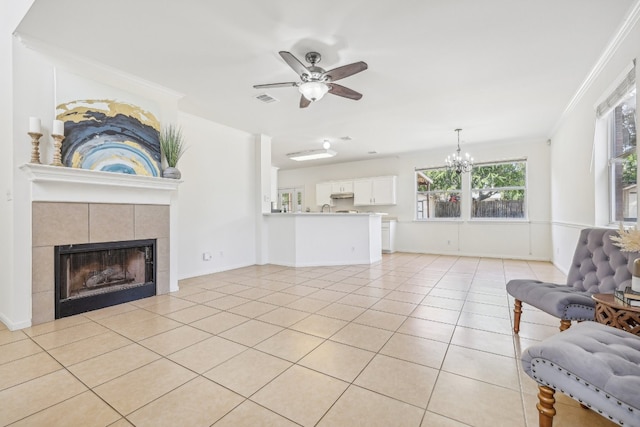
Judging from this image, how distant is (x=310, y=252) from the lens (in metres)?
5.66

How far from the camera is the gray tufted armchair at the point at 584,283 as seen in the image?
1911 millimetres

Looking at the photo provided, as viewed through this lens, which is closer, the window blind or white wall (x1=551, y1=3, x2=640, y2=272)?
the window blind

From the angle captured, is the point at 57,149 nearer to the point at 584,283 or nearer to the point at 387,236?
the point at 584,283

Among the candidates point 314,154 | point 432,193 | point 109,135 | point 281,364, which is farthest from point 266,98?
point 432,193

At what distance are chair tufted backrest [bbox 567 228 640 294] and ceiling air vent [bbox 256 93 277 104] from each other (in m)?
3.86

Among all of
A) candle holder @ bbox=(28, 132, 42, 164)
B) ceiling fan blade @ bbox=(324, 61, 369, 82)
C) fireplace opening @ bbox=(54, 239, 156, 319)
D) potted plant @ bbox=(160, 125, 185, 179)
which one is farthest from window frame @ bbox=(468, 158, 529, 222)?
candle holder @ bbox=(28, 132, 42, 164)

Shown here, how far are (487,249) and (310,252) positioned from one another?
4340 mm

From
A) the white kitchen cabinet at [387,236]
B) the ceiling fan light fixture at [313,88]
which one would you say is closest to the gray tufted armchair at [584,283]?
the ceiling fan light fixture at [313,88]

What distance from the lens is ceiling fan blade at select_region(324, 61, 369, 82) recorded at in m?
2.58

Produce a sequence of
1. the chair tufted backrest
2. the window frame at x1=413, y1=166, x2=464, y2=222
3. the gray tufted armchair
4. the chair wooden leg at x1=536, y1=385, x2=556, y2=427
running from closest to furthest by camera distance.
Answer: the chair wooden leg at x1=536, y1=385, x2=556, y2=427 → the gray tufted armchair → the chair tufted backrest → the window frame at x1=413, y1=166, x2=464, y2=222

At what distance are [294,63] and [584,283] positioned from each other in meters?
3.08

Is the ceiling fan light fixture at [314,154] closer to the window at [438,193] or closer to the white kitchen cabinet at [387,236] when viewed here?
the white kitchen cabinet at [387,236]

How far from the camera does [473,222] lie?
692cm

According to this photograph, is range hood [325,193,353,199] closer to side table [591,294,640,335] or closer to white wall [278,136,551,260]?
white wall [278,136,551,260]
